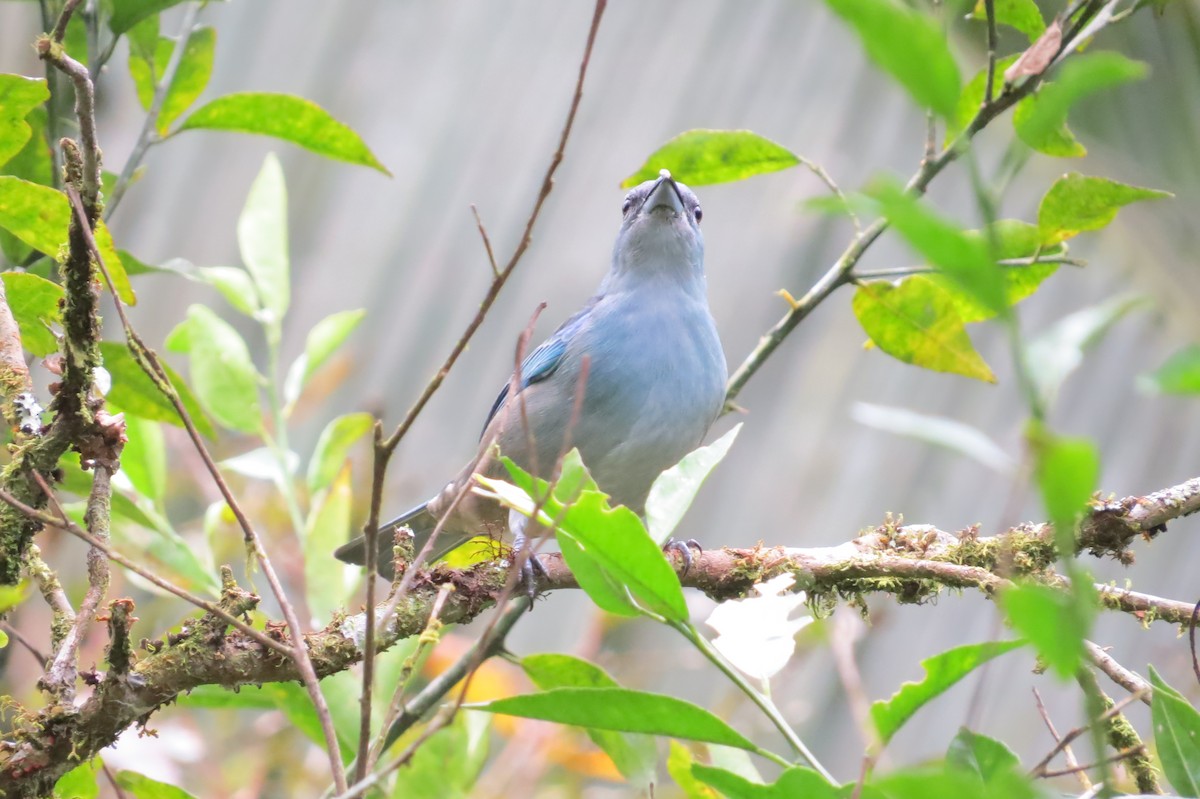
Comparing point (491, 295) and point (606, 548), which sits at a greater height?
point (491, 295)

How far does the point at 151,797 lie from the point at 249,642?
0.36m

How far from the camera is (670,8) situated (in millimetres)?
6516

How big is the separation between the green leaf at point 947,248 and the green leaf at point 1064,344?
7.0 inches

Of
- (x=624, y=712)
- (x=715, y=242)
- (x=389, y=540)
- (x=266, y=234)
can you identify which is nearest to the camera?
(x=624, y=712)

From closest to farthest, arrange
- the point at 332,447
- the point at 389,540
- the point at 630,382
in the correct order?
the point at 332,447 < the point at 630,382 < the point at 389,540

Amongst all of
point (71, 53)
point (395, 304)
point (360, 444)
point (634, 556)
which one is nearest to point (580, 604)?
point (360, 444)

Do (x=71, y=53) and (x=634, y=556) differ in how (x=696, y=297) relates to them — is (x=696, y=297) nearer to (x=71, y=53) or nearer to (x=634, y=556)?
(x=71, y=53)

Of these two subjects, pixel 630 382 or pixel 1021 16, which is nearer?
pixel 1021 16

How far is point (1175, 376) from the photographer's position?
774mm

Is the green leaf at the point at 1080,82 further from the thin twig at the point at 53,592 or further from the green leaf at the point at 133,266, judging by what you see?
the green leaf at the point at 133,266

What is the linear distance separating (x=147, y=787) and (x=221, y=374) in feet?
4.08

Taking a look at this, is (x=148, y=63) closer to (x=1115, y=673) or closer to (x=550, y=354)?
(x=550, y=354)

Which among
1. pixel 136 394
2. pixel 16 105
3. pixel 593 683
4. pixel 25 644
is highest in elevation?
pixel 16 105

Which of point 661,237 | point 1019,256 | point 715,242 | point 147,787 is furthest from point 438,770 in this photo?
point 715,242
